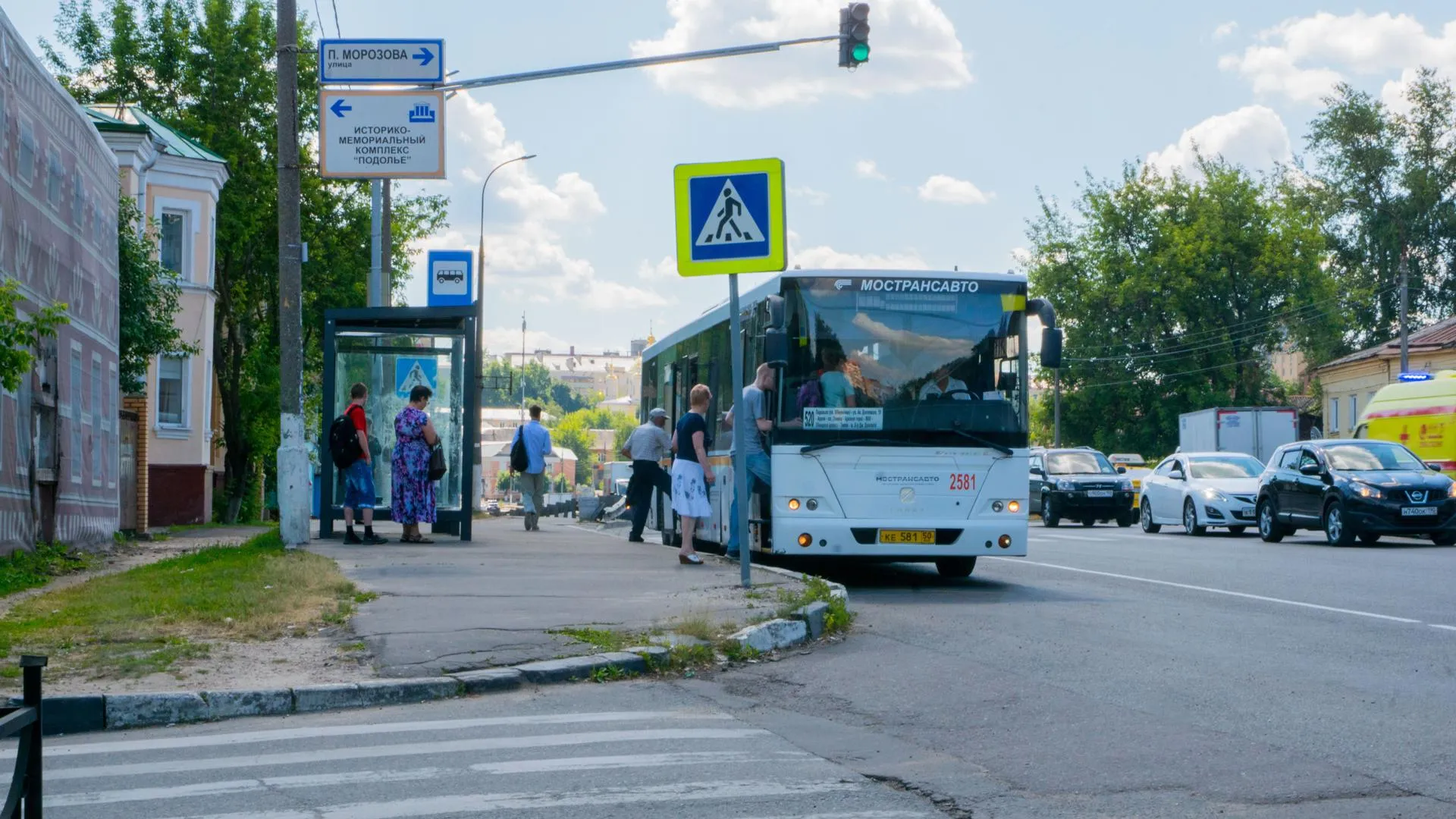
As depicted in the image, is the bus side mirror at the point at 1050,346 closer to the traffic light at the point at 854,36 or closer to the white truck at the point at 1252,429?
the traffic light at the point at 854,36

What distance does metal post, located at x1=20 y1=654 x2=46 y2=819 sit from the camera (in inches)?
143

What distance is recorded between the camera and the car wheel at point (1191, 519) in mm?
30141

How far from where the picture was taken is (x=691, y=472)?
54.2 ft

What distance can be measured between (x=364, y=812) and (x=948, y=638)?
5.84m

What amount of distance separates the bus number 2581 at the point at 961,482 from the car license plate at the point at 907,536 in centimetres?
44

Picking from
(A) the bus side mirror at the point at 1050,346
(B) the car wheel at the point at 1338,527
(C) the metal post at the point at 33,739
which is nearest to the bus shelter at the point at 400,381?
(A) the bus side mirror at the point at 1050,346

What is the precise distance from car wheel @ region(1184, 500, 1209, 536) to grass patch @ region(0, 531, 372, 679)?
63.0 ft

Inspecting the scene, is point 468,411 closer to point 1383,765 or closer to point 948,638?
point 948,638

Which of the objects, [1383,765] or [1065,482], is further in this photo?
[1065,482]

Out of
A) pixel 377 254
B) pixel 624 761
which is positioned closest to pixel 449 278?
pixel 377 254

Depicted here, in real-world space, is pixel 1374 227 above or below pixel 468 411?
above

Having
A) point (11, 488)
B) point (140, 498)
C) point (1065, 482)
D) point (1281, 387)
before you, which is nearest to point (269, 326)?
point (140, 498)

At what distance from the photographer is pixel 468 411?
20641 millimetres

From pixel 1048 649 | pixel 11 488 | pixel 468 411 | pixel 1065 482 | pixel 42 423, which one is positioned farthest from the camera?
pixel 1065 482
